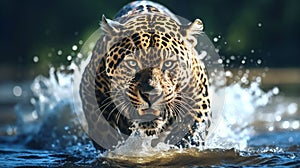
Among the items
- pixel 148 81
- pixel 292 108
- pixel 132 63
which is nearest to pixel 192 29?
pixel 132 63

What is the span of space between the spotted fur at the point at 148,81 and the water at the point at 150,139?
0.14 metres

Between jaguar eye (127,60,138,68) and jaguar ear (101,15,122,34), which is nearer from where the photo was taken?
jaguar eye (127,60,138,68)

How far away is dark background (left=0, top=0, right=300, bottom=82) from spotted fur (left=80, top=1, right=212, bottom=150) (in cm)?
850

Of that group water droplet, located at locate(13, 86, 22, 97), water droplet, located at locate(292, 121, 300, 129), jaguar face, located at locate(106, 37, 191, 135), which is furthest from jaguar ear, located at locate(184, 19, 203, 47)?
water droplet, located at locate(13, 86, 22, 97)

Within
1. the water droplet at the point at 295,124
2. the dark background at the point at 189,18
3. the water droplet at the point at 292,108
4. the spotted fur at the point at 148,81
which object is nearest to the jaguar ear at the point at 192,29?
the spotted fur at the point at 148,81

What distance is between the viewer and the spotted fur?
14.3 ft

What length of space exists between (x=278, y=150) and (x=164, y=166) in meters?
0.94

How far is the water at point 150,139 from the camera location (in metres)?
4.70

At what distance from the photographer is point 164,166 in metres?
4.59

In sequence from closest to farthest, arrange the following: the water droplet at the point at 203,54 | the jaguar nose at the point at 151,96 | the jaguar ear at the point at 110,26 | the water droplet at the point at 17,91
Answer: the jaguar nose at the point at 151,96, the jaguar ear at the point at 110,26, the water droplet at the point at 203,54, the water droplet at the point at 17,91

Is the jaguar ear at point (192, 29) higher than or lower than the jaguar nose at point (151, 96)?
higher

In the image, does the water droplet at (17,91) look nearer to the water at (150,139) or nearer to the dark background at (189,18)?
the dark background at (189,18)

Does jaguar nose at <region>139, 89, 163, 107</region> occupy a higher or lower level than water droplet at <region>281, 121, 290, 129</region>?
higher

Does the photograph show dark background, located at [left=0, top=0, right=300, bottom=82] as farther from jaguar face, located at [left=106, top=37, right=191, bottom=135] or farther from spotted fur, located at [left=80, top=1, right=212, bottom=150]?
jaguar face, located at [left=106, top=37, right=191, bottom=135]
